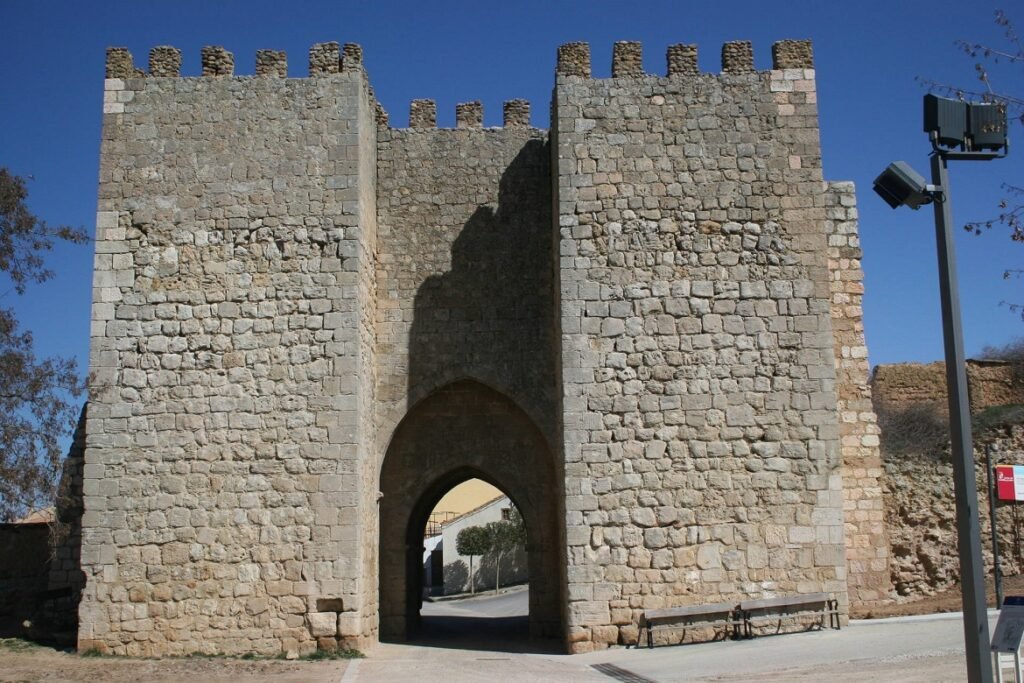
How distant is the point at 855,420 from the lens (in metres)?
11.3

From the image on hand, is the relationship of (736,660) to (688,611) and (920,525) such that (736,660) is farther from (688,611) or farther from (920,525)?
(920,525)

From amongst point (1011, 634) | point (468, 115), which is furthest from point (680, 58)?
point (1011, 634)

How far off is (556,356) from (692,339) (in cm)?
201

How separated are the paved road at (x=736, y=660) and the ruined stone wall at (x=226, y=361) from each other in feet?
4.40

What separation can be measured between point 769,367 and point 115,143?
7.66m

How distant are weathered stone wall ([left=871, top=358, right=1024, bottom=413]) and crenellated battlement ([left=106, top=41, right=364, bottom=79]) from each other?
11.7 m

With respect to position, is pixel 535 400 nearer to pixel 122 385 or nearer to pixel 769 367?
pixel 769 367

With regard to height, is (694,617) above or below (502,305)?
below

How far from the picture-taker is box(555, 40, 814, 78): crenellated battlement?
37.5ft

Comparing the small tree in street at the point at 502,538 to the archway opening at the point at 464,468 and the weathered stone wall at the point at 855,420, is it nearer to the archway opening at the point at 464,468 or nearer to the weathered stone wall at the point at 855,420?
the archway opening at the point at 464,468

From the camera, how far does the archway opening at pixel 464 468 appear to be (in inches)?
509

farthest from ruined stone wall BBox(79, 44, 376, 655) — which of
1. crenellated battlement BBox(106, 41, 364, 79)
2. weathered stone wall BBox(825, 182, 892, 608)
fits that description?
weathered stone wall BBox(825, 182, 892, 608)

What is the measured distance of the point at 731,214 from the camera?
11.1 m

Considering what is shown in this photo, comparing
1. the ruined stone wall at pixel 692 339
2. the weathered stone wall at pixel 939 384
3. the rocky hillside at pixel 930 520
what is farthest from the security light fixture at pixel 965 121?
the weathered stone wall at pixel 939 384
